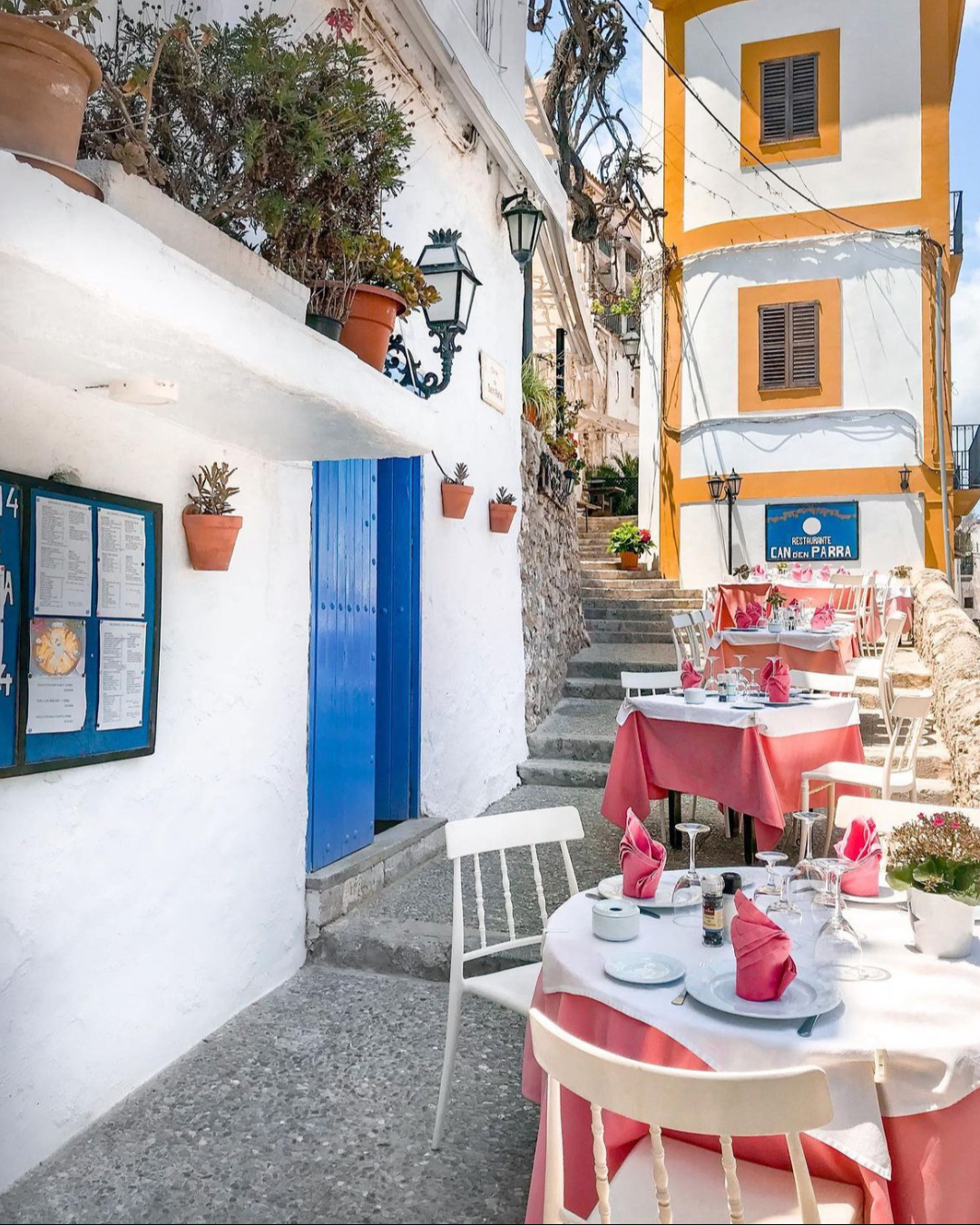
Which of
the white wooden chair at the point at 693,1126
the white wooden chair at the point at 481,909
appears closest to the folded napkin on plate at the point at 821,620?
the white wooden chair at the point at 481,909

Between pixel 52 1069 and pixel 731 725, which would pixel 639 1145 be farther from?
pixel 731 725

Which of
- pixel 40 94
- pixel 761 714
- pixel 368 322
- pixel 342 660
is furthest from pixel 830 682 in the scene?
pixel 40 94

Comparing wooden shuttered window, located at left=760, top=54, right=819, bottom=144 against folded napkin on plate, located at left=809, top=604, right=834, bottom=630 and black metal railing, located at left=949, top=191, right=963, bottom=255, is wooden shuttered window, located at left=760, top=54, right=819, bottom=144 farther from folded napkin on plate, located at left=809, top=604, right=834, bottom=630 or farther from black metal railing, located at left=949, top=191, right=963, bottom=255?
folded napkin on plate, located at left=809, top=604, right=834, bottom=630

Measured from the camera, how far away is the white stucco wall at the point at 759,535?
12312mm

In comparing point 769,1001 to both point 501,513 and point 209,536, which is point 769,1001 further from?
point 501,513

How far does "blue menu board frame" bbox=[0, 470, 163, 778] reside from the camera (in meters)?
2.39

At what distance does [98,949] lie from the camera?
105 inches

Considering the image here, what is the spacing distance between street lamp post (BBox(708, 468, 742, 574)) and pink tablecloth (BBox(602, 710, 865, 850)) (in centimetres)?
833

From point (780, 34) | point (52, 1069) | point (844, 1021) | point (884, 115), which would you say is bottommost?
point (52, 1069)

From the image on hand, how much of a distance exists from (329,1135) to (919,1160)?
5.48ft

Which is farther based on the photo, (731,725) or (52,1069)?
(731,725)

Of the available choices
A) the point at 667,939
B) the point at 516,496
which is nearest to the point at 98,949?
the point at 667,939

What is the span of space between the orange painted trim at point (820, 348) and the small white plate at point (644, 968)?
477 inches

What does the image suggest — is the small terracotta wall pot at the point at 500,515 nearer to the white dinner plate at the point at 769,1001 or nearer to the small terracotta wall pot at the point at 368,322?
the small terracotta wall pot at the point at 368,322
